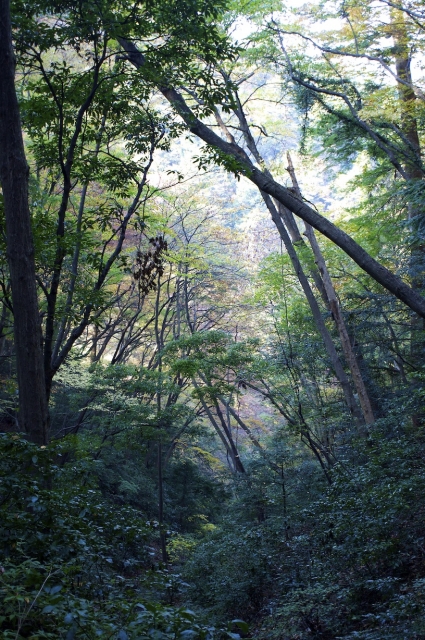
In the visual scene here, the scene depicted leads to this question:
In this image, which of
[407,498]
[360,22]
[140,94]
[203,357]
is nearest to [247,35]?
[360,22]

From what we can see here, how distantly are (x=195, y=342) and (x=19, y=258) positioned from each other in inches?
295

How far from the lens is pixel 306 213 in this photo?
6.10 meters

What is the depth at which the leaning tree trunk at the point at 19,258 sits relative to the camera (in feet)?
15.9

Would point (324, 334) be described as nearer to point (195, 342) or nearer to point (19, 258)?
point (195, 342)

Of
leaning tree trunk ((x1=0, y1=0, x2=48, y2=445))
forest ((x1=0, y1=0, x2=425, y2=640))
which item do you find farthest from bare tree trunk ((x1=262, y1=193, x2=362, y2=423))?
leaning tree trunk ((x1=0, y1=0, x2=48, y2=445))

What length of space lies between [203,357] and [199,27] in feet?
24.9

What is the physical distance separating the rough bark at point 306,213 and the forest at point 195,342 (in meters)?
0.03

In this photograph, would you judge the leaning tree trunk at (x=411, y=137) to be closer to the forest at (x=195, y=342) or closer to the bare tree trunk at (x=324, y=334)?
the forest at (x=195, y=342)

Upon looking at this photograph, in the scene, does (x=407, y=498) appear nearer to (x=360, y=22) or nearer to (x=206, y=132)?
(x=206, y=132)

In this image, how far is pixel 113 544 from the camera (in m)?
3.98

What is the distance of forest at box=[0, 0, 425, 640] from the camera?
3428mm

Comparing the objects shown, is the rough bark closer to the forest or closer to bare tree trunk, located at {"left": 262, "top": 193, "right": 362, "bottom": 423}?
the forest

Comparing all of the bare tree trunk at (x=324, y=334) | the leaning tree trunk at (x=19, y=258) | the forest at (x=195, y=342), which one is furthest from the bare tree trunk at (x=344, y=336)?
the leaning tree trunk at (x=19, y=258)

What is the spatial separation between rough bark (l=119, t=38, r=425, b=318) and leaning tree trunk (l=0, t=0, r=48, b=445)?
1.83m
